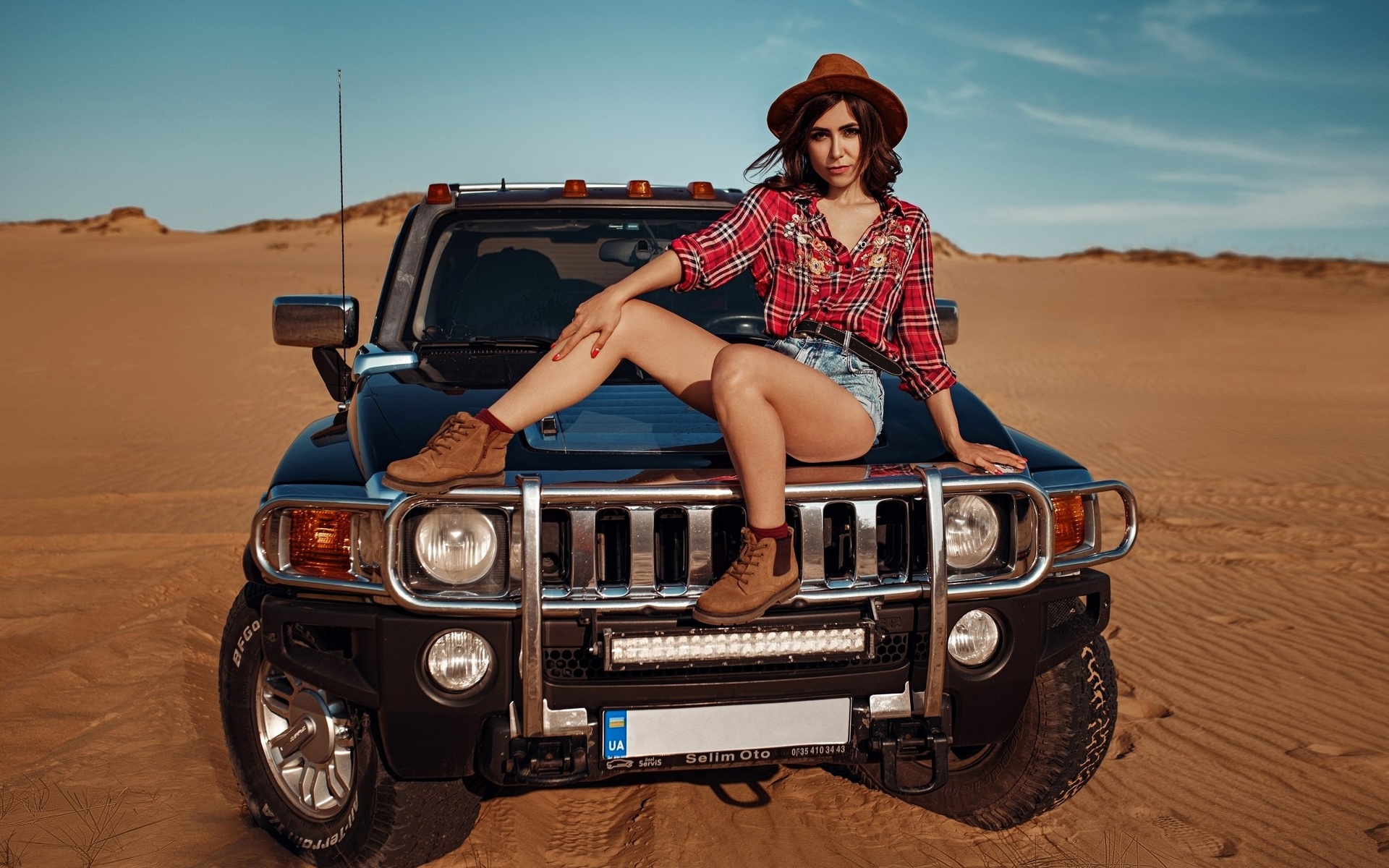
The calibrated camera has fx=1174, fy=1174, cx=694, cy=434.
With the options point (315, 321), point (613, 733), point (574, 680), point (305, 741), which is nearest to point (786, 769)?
point (613, 733)

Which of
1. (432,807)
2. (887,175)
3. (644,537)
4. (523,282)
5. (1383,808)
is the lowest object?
(1383,808)

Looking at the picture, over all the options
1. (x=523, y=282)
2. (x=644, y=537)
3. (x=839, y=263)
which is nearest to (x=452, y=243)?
(x=523, y=282)

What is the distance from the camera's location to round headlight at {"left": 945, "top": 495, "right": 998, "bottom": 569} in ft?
10.1

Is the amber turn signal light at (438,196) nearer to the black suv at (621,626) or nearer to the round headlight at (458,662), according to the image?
the black suv at (621,626)

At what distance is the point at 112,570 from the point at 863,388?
5.53 meters

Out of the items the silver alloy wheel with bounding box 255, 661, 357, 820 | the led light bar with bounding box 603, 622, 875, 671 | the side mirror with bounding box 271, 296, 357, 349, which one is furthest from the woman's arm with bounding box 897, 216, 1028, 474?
the side mirror with bounding box 271, 296, 357, 349

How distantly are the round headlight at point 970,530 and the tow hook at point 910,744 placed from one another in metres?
0.37

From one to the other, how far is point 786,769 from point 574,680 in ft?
5.38

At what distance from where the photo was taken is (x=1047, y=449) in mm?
3574

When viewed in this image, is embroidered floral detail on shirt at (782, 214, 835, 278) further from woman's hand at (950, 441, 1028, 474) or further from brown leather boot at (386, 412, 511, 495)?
brown leather boot at (386, 412, 511, 495)

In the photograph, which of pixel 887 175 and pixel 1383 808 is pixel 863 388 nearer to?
pixel 887 175

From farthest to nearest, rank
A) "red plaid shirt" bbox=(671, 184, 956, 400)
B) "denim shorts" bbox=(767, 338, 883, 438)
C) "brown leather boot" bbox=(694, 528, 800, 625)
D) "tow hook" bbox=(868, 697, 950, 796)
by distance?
"red plaid shirt" bbox=(671, 184, 956, 400) < "denim shorts" bbox=(767, 338, 883, 438) < "tow hook" bbox=(868, 697, 950, 796) < "brown leather boot" bbox=(694, 528, 800, 625)

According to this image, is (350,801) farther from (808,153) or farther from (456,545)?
(808,153)

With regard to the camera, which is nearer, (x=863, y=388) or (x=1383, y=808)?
(x=863, y=388)
